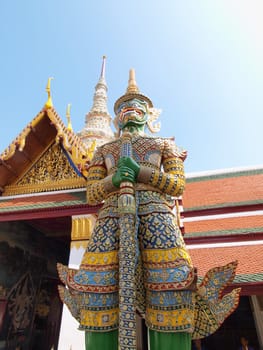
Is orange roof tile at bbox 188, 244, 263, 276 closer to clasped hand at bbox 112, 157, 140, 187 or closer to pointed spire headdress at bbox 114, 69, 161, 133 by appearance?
clasped hand at bbox 112, 157, 140, 187

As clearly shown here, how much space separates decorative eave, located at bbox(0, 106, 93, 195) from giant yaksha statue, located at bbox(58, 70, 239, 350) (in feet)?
6.74

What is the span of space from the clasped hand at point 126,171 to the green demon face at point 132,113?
1.95ft

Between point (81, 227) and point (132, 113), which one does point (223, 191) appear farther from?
point (132, 113)

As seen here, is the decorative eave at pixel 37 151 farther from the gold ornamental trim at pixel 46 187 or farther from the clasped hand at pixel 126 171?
the clasped hand at pixel 126 171

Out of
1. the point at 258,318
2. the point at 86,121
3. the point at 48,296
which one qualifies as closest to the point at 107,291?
the point at 258,318

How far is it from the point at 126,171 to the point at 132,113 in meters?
0.81

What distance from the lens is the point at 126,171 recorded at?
90.7 inches

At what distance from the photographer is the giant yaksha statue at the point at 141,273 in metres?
1.86

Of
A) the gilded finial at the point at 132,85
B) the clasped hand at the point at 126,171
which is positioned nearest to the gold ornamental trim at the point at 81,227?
the clasped hand at the point at 126,171

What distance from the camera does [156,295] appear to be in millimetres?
1967

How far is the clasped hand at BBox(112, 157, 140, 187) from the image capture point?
2.29 m

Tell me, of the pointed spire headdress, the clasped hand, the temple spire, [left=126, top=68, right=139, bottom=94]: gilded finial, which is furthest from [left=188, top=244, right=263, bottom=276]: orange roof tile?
the temple spire

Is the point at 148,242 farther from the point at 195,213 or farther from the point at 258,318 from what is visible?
the point at 258,318

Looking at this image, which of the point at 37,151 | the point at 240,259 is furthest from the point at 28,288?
the point at 240,259
